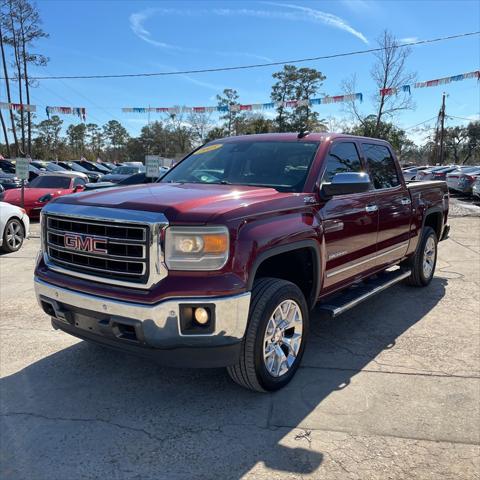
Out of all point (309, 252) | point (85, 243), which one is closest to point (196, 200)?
point (85, 243)

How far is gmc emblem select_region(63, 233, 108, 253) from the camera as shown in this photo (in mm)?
3021

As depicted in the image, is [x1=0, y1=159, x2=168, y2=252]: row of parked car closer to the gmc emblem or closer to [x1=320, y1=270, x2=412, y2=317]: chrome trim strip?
the gmc emblem

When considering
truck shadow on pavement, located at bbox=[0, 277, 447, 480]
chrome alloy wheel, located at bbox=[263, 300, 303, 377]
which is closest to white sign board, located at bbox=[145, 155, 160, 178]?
truck shadow on pavement, located at bbox=[0, 277, 447, 480]

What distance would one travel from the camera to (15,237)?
862 centimetres

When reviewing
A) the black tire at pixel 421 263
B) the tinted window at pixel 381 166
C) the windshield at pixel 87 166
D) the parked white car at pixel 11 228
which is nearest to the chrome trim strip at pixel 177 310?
the tinted window at pixel 381 166

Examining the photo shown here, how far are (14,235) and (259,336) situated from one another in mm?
7006

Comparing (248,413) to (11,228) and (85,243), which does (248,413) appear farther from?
(11,228)

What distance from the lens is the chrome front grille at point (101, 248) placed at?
2.86 meters

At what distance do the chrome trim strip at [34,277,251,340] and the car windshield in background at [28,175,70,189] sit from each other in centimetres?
1150

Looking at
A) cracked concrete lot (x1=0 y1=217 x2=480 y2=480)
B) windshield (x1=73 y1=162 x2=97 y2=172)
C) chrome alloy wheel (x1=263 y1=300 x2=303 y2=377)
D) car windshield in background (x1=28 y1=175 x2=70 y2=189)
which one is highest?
windshield (x1=73 y1=162 x2=97 y2=172)

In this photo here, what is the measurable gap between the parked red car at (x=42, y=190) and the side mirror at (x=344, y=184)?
9.97 metres

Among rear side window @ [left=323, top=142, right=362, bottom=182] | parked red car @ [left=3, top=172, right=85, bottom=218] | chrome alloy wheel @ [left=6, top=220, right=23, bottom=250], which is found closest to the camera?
rear side window @ [left=323, top=142, right=362, bottom=182]

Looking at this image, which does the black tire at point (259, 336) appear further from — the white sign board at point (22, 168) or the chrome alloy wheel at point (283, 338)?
the white sign board at point (22, 168)

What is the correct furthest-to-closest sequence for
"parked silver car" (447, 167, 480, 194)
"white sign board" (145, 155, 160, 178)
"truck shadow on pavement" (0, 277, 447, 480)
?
"parked silver car" (447, 167, 480, 194) < "white sign board" (145, 155, 160, 178) < "truck shadow on pavement" (0, 277, 447, 480)
